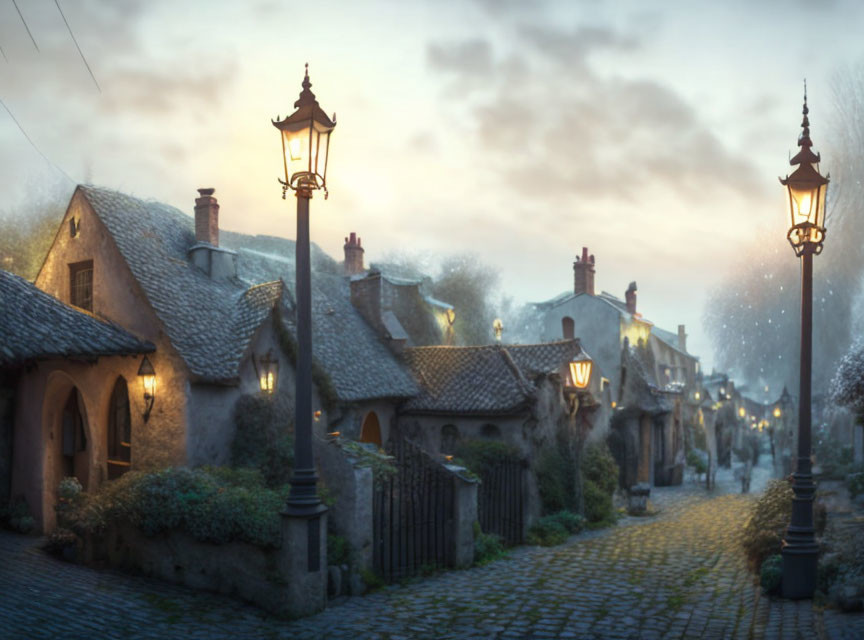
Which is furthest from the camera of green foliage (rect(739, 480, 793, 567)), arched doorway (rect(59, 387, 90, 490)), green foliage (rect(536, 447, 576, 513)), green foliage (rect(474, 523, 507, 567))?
green foliage (rect(536, 447, 576, 513))

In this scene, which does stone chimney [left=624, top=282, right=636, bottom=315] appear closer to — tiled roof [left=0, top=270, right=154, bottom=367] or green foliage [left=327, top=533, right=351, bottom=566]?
tiled roof [left=0, top=270, right=154, bottom=367]

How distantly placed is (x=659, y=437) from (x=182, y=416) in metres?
25.0

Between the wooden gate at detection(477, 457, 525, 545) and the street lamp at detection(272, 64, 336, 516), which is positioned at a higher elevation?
the street lamp at detection(272, 64, 336, 516)

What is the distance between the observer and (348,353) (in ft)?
69.4

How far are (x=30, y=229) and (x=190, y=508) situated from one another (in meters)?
31.9

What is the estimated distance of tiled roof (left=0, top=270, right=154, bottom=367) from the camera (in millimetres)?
12655

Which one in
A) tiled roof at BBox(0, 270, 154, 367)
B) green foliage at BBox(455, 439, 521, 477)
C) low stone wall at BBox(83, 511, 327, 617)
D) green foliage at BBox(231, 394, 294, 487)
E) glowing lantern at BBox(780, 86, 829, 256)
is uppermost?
glowing lantern at BBox(780, 86, 829, 256)

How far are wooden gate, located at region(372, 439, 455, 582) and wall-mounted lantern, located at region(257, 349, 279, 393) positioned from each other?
402 cm

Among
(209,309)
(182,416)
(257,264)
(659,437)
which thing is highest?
(257,264)

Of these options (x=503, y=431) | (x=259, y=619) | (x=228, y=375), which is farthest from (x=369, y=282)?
(x=259, y=619)

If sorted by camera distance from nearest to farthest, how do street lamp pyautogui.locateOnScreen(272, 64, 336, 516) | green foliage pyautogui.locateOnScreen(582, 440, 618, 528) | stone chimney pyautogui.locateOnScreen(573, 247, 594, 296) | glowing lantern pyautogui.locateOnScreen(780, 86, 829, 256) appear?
street lamp pyautogui.locateOnScreen(272, 64, 336, 516) → glowing lantern pyautogui.locateOnScreen(780, 86, 829, 256) → green foliage pyautogui.locateOnScreen(582, 440, 618, 528) → stone chimney pyautogui.locateOnScreen(573, 247, 594, 296)

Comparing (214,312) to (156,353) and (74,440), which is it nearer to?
(156,353)

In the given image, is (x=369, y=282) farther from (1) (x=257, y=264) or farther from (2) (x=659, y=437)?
(2) (x=659, y=437)

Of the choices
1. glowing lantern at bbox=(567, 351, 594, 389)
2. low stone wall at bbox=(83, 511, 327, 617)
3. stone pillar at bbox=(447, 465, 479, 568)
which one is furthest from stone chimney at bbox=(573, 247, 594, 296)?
low stone wall at bbox=(83, 511, 327, 617)
